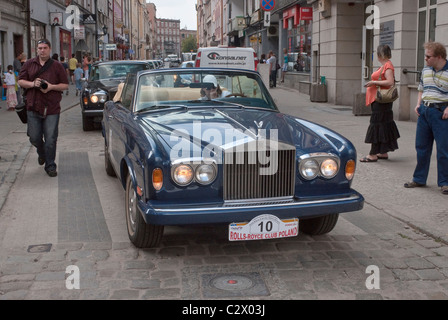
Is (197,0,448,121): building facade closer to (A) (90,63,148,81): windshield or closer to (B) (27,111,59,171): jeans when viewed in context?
(A) (90,63,148,81): windshield

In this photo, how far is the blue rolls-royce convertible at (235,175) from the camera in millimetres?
4227

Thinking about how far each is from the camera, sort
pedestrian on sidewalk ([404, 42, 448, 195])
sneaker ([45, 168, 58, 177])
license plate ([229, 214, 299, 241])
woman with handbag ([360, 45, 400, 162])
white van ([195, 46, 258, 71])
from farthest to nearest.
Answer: white van ([195, 46, 258, 71])
woman with handbag ([360, 45, 400, 162])
sneaker ([45, 168, 58, 177])
pedestrian on sidewalk ([404, 42, 448, 195])
license plate ([229, 214, 299, 241])

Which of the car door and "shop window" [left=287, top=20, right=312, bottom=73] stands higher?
"shop window" [left=287, top=20, right=312, bottom=73]

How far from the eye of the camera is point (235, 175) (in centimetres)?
432

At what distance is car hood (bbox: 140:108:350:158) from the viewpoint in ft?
14.8

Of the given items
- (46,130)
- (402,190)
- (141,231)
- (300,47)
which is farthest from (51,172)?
(300,47)

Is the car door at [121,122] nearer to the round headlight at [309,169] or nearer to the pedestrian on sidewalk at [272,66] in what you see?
the round headlight at [309,169]

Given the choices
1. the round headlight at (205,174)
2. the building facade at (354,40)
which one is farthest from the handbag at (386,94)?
the round headlight at (205,174)

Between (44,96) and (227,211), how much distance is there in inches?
180

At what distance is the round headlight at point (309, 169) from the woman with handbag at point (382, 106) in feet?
14.7

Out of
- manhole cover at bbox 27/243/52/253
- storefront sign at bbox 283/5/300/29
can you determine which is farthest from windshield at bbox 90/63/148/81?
storefront sign at bbox 283/5/300/29

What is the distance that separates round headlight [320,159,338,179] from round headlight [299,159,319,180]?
0.05 meters

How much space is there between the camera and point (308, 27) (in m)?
26.6
